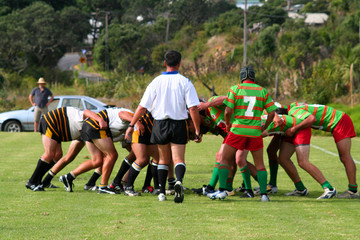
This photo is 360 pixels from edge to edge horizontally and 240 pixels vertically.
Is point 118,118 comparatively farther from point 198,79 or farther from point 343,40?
point 343,40

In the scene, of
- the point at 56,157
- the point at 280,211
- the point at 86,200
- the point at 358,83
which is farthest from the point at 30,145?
the point at 358,83

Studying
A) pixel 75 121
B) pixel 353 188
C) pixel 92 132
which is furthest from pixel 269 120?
pixel 75 121

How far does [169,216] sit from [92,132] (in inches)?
94.7

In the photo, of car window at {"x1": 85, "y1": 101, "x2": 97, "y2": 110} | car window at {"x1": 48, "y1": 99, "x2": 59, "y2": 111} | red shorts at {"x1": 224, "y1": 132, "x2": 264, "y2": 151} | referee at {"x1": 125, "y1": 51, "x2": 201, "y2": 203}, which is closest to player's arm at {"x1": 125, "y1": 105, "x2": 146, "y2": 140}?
referee at {"x1": 125, "y1": 51, "x2": 201, "y2": 203}

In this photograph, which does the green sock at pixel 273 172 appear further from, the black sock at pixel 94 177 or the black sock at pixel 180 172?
the black sock at pixel 94 177

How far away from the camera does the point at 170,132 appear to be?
8.05 m

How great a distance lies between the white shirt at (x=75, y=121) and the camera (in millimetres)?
9094

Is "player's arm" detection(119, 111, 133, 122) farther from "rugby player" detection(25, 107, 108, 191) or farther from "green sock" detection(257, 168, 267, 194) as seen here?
"green sock" detection(257, 168, 267, 194)

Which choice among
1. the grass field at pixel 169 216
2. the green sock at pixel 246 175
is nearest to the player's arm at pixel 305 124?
the green sock at pixel 246 175

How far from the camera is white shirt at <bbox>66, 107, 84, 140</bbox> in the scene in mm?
9094

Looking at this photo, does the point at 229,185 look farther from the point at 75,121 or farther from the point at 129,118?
the point at 75,121

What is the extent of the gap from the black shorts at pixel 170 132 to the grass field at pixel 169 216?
2.76 feet

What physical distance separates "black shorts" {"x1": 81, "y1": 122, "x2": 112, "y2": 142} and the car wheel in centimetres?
1517

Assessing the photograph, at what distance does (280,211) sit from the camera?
745cm
